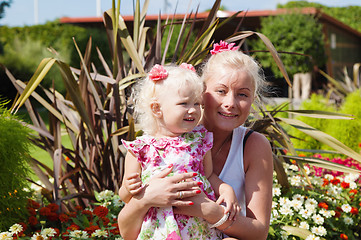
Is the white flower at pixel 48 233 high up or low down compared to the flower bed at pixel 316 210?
up

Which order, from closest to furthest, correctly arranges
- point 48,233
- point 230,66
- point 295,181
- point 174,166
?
point 174,166, point 230,66, point 48,233, point 295,181

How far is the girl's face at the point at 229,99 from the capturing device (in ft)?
5.76

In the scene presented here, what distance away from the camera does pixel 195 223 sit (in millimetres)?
1624

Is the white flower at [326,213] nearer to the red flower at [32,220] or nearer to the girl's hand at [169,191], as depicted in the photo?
the girl's hand at [169,191]

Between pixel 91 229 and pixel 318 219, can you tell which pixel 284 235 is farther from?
pixel 91 229

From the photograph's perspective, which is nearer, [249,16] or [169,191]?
[169,191]

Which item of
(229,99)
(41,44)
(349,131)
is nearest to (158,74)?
(229,99)

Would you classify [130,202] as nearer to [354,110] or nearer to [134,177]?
[134,177]

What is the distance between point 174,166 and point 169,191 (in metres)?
0.13

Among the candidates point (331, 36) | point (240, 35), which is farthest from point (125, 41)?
point (331, 36)

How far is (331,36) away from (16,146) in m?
17.8

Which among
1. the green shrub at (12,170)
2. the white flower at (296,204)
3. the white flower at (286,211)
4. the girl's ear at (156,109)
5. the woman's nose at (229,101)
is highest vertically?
the woman's nose at (229,101)

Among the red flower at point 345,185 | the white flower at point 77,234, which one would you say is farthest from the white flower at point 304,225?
the white flower at point 77,234

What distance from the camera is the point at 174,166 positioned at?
1.67m
